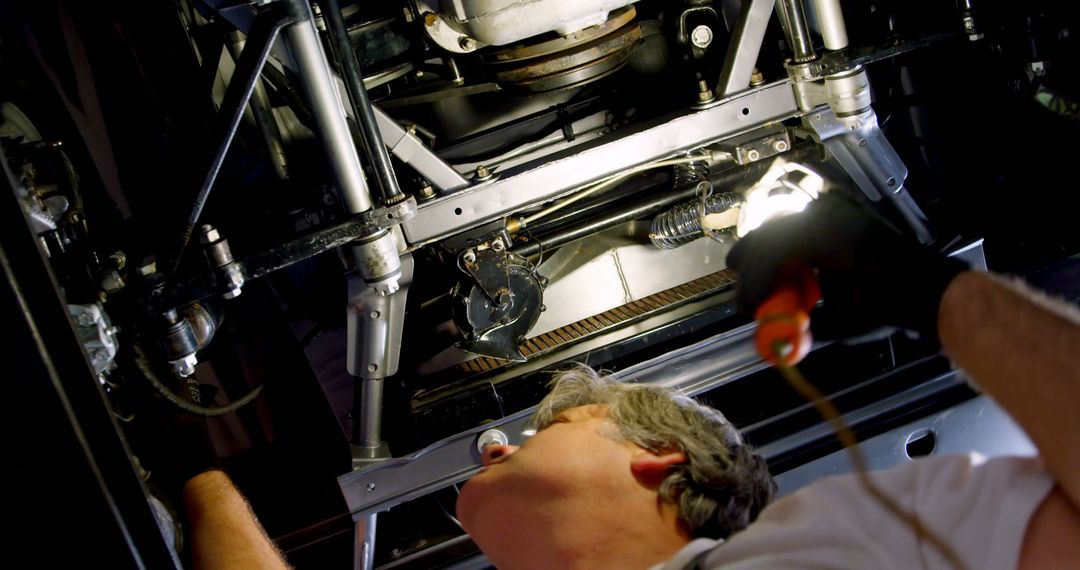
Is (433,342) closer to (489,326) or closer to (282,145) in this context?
(489,326)

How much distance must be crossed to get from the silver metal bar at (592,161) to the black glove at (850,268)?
0.98 m

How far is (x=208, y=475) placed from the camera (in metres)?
2.03

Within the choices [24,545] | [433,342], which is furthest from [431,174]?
[24,545]

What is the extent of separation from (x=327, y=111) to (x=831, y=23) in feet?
3.97

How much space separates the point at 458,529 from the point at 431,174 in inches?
39.2

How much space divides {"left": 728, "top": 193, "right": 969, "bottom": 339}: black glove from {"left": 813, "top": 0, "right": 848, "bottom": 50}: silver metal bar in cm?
112

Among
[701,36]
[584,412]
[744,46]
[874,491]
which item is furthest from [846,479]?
[701,36]

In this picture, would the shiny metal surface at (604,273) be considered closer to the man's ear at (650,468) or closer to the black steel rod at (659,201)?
the black steel rod at (659,201)

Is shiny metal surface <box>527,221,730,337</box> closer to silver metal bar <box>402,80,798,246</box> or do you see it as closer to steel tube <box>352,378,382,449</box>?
silver metal bar <box>402,80,798,246</box>

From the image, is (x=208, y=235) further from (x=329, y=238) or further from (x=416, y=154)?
(x=416, y=154)

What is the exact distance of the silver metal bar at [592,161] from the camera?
209 centimetres

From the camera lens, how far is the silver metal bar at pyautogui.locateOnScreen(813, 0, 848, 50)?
215cm

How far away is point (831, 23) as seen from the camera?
216 centimetres

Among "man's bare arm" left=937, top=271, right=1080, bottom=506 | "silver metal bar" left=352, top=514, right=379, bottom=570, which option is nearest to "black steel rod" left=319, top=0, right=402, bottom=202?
"silver metal bar" left=352, top=514, right=379, bottom=570
